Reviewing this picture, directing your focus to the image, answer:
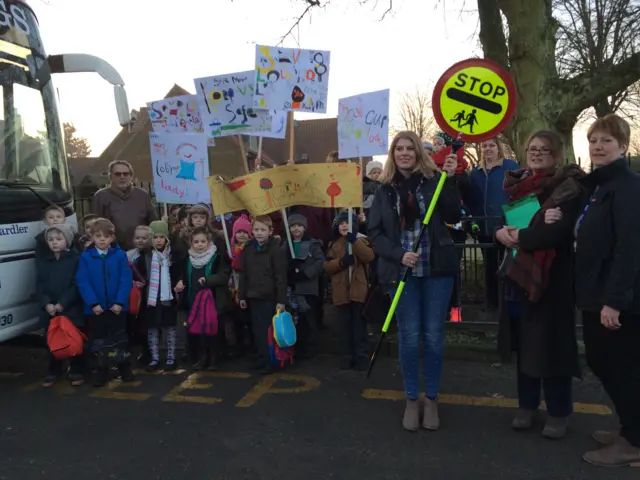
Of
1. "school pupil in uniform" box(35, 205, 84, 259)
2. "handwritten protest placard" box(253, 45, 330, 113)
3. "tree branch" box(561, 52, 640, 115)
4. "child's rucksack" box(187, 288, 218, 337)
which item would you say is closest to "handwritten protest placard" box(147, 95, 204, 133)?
"handwritten protest placard" box(253, 45, 330, 113)

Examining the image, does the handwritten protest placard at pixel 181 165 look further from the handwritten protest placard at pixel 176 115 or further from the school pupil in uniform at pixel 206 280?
the school pupil in uniform at pixel 206 280

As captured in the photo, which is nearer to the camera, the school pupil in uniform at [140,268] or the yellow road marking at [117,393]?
the yellow road marking at [117,393]

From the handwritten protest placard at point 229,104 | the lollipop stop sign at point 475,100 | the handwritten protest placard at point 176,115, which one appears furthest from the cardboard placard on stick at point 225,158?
the lollipop stop sign at point 475,100

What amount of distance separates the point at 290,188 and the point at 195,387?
1942 millimetres

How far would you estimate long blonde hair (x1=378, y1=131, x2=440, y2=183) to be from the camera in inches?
146

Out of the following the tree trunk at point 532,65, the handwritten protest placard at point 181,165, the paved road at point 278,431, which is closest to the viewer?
the paved road at point 278,431

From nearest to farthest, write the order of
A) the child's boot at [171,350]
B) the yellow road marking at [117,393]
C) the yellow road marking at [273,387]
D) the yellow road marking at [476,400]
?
the yellow road marking at [476,400], the yellow road marking at [273,387], the yellow road marking at [117,393], the child's boot at [171,350]

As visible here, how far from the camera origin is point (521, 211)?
363 centimetres

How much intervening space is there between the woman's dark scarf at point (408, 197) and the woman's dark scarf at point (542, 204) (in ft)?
2.06

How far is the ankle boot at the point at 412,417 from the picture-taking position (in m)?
3.73

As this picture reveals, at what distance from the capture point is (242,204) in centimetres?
543

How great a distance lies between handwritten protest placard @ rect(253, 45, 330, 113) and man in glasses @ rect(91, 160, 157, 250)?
63.6 inches

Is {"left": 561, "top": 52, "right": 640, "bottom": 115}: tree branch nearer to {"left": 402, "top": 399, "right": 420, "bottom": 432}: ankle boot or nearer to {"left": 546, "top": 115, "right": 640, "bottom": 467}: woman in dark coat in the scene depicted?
{"left": 546, "top": 115, "right": 640, "bottom": 467}: woman in dark coat

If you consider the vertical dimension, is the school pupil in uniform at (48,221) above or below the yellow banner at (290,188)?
below
